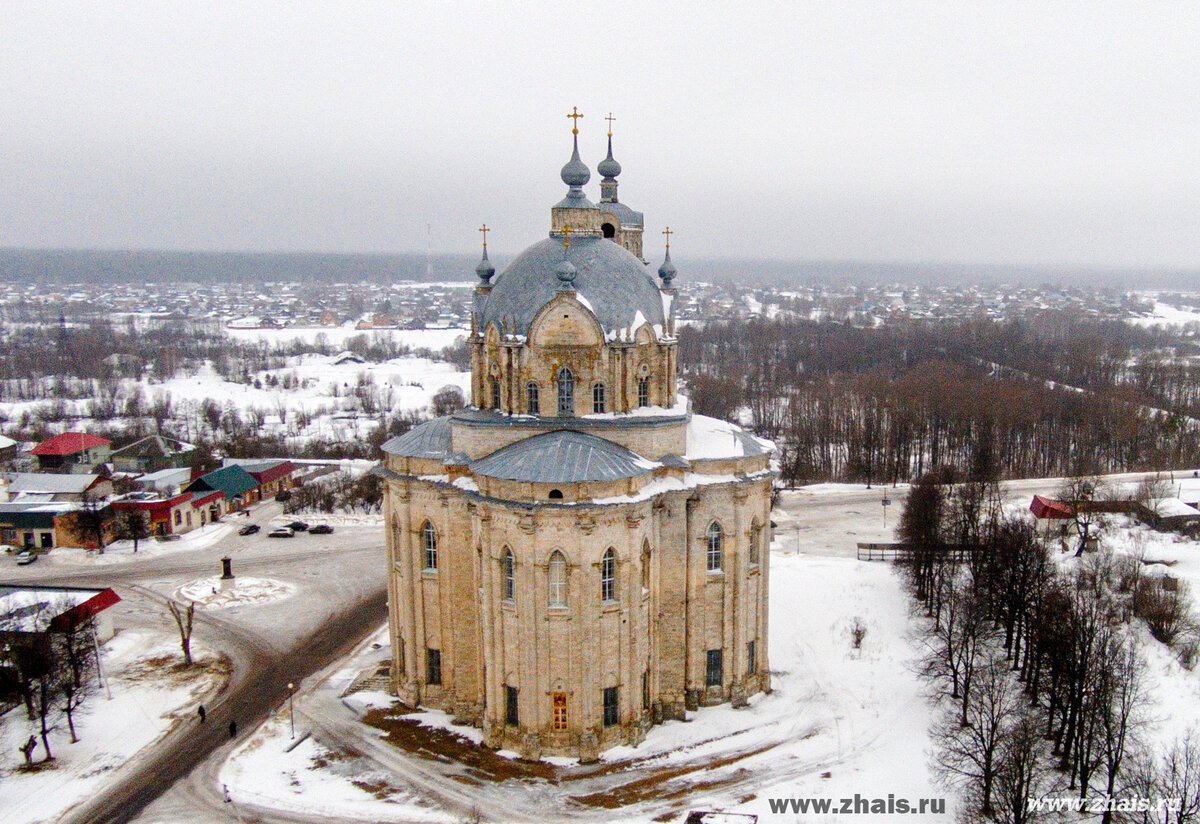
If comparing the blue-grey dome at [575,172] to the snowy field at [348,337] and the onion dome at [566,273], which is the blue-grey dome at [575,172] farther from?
the snowy field at [348,337]

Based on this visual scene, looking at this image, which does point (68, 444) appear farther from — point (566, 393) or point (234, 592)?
point (566, 393)

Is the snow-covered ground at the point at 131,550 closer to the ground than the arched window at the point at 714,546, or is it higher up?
closer to the ground

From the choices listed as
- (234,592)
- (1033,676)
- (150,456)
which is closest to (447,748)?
(1033,676)

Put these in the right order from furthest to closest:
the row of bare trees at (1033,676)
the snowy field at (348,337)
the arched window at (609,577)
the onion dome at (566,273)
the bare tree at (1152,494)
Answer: the snowy field at (348,337) → the bare tree at (1152,494) → the onion dome at (566,273) → the arched window at (609,577) → the row of bare trees at (1033,676)

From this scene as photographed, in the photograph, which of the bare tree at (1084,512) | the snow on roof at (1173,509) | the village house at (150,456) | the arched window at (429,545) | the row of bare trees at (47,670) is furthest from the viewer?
the village house at (150,456)

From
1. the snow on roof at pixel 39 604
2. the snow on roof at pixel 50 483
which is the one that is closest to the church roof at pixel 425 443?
the snow on roof at pixel 39 604

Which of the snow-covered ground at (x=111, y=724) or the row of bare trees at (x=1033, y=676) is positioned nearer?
the row of bare trees at (x=1033, y=676)

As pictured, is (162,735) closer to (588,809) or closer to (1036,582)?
(588,809)

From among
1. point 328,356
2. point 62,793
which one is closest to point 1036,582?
point 62,793
